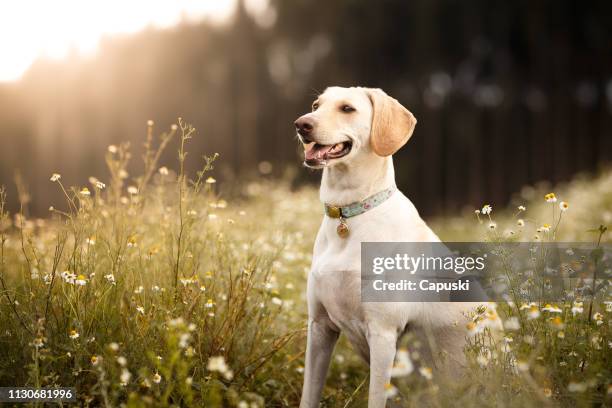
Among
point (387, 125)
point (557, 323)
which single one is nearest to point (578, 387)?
point (557, 323)

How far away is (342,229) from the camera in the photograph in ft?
10.1

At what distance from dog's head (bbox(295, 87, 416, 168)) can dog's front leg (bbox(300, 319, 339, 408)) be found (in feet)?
3.18

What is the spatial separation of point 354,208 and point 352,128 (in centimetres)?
51

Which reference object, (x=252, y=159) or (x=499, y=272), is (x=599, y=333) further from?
(x=252, y=159)

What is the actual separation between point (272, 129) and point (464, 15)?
25.0 feet

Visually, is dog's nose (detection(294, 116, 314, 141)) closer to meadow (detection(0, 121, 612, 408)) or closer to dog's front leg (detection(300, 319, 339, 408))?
meadow (detection(0, 121, 612, 408))

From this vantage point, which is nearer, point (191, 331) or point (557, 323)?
point (557, 323)

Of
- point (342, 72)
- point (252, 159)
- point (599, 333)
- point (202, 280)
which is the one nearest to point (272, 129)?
point (252, 159)

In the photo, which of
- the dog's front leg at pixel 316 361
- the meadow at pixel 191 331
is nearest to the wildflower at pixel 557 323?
→ the meadow at pixel 191 331

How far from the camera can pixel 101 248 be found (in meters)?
3.35

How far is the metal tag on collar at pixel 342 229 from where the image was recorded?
10.1ft

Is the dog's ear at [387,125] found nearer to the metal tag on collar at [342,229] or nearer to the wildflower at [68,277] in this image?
the metal tag on collar at [342,229]

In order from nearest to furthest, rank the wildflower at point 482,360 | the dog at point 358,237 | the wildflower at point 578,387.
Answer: the wildflower at point 578,387, the wildflower at point 482,360, the dog at point 358,237

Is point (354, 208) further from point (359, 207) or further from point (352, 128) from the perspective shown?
point (352, 128)
